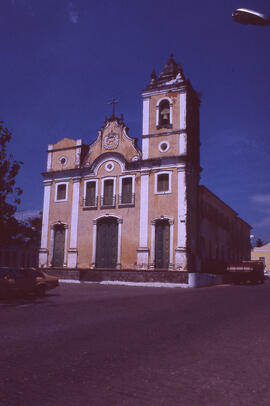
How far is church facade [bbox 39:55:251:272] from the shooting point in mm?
27203

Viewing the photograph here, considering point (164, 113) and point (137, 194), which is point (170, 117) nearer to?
point (164, 113)

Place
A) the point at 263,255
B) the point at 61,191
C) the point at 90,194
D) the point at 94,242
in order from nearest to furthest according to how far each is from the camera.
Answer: the point at 94,242 → the point at 90,194 → the point at 61,191 → the point at 263,255

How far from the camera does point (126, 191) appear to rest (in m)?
29.5

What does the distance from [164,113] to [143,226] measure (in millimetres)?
9267

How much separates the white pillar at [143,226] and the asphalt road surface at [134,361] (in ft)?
58.0

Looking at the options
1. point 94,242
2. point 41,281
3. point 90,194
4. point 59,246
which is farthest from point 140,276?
point 41,281

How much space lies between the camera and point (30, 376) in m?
4.43

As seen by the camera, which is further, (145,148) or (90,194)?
(90,194)

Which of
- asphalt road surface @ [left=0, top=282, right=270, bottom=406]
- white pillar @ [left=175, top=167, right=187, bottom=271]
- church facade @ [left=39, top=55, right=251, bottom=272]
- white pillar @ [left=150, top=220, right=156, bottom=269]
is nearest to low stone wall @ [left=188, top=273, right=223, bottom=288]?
church facade @ [left=39, top=55, right=251, bottom=272]

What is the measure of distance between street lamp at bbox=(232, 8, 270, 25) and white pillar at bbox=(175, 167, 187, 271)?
69.4 feet

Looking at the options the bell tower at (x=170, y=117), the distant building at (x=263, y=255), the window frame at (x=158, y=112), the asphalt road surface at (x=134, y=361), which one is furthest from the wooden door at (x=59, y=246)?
the distant building at (x=263, y=255)

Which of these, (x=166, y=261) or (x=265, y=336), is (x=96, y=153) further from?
(x=265, y=336)

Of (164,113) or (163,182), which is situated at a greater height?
(164,113)

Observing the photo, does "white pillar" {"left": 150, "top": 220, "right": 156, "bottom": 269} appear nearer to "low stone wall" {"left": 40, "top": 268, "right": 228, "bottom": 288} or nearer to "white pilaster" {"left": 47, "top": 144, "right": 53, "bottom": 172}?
"low stone wall" {"left": 40, "top": 268, "right": 228, "bottom": 288}
